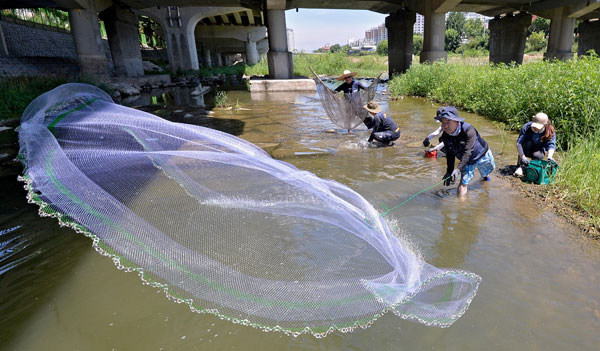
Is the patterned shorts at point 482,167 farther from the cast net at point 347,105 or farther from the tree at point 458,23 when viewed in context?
the tree at point 458,23

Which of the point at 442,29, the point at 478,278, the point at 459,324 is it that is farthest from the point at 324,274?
the point at 442,29

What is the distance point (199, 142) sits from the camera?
10.9 feet

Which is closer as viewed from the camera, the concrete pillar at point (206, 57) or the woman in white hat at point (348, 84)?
the woman in white hat at point (348, 84)

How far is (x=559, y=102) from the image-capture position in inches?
233

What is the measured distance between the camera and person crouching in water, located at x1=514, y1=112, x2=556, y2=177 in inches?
166

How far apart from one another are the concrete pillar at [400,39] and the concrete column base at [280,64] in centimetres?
664

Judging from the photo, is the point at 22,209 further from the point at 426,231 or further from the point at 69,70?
the point at 69,70

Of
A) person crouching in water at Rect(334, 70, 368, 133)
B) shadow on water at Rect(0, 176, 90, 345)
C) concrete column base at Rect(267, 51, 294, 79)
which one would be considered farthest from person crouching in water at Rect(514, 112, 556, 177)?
concrete column base at Rect(267, 51, 294, 79)

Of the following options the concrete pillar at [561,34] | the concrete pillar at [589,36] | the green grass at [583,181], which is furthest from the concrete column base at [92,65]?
the concrete pillar at [589,36]

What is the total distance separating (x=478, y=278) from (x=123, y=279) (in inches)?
106

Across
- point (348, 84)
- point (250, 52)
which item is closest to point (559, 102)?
point (348, 84)

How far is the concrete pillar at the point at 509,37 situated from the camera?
65.9ft

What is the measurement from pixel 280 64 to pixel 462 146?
13561 mm

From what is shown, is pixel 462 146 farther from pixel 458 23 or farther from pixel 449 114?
pixel 458 23
